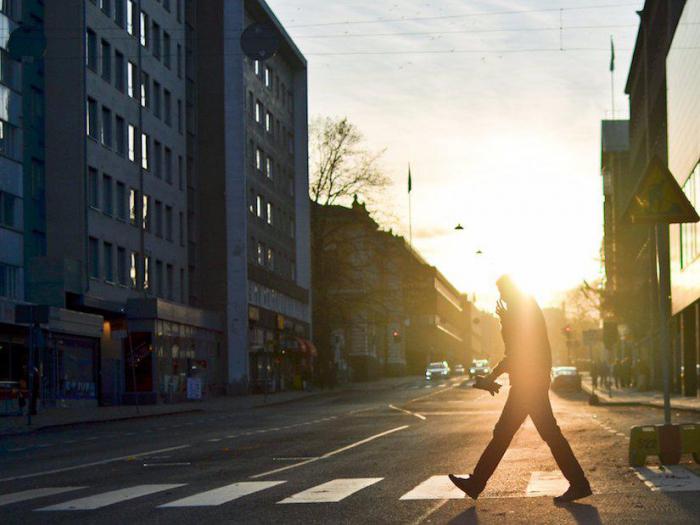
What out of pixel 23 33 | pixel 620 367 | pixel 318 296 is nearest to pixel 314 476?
pixel 23 33

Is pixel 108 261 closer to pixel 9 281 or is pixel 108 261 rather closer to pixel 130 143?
pixel 130 143

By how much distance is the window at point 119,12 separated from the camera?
59219 millimetres

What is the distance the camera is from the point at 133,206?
61.7 meters

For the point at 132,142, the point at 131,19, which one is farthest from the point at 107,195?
the point at 131,19

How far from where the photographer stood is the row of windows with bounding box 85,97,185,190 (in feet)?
184

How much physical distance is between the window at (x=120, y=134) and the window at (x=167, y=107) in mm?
7349

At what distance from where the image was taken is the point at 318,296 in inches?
3250

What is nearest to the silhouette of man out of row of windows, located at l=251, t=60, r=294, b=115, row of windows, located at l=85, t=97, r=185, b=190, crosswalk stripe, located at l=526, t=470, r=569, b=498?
crosswalk stripe, located at l=526, t=470, r=569, b=498

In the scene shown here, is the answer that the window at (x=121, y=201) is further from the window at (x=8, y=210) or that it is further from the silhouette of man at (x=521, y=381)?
the silhouette of man at (x=521, y=381)

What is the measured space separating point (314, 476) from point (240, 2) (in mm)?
62651

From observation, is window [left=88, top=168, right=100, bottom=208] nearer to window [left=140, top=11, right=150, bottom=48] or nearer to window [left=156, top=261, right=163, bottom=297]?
window [left=140, top=11, right=150, bottom=48]

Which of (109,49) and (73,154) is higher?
(109,49)

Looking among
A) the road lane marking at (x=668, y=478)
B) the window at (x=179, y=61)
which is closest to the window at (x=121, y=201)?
the window at (x=179, y=61)

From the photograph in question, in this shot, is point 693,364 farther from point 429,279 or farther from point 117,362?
point 429,279
